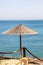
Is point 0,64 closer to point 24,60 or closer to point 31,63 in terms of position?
point 24,60

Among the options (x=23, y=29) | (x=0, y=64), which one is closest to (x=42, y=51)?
(x=23, y=29)

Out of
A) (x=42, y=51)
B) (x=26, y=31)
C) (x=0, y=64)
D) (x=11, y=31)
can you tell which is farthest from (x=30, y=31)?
(x=42, y=51)

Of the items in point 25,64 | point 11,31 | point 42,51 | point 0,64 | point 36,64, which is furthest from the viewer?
point 42,51

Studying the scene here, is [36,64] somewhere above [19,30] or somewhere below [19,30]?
below

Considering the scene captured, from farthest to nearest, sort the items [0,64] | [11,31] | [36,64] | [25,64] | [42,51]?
1. [42,51]
2. [11,31]
3. [36,64]
4. [0,64]
5. [25,64]

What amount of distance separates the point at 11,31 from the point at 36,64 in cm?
189

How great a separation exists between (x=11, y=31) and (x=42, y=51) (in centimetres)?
1925

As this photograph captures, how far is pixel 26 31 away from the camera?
10.2 m

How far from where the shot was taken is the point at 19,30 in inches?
400

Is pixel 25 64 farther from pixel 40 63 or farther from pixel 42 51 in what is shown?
pixel 42 51

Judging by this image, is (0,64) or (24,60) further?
(0,64)

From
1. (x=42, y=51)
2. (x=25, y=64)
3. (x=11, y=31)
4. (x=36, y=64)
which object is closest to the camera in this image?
(x=25, y=64)

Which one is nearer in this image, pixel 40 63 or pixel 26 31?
pixel 40 63

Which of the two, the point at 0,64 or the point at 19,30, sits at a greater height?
the point at 19,30
